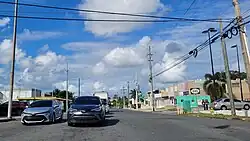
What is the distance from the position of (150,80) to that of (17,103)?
28.8m

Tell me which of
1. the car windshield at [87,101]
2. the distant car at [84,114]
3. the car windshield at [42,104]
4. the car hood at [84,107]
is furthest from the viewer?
the car windshield at [42,104]

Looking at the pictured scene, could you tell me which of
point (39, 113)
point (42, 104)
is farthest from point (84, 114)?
point (42, 104)

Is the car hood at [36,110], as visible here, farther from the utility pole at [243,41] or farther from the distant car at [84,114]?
the utility pole at [243,41]

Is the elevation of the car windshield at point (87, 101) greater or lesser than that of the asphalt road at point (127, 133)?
greater

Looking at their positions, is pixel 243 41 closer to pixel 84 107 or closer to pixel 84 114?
pixel 84 107

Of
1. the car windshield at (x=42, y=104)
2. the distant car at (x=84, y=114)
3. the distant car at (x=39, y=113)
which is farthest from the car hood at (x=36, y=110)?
the distant car at (x=84, y=114)

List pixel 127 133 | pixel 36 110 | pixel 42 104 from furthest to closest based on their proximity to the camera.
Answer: pixel 42 104 < pixel 36 110 < pixel 127 133

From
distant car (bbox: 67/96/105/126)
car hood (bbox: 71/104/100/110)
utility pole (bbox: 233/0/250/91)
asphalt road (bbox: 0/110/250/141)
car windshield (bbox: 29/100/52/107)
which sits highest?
utility pole (bbox: 233/0/250/91)

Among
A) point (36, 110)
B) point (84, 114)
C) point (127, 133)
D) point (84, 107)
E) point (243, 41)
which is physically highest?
point (243, 41)

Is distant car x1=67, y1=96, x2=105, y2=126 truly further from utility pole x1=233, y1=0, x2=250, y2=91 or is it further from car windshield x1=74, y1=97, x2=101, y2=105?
utility pole x1=233, y1=0, x2=250, y2=91

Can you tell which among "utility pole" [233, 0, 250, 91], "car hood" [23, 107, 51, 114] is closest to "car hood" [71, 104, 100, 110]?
"car hood" [23, 107, 51, 114]

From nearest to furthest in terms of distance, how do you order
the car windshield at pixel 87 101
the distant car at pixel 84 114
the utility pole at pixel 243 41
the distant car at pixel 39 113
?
1. the distant car at pixel 84 114
2. the car windshield at pixel 87 101
3. the distant car at pixel 39 113
4. the utility pole at pixel 243 41

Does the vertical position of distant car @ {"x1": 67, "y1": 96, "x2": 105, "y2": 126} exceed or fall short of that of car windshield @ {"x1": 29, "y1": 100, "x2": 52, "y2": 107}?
it falls short

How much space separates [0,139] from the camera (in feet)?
41.8
